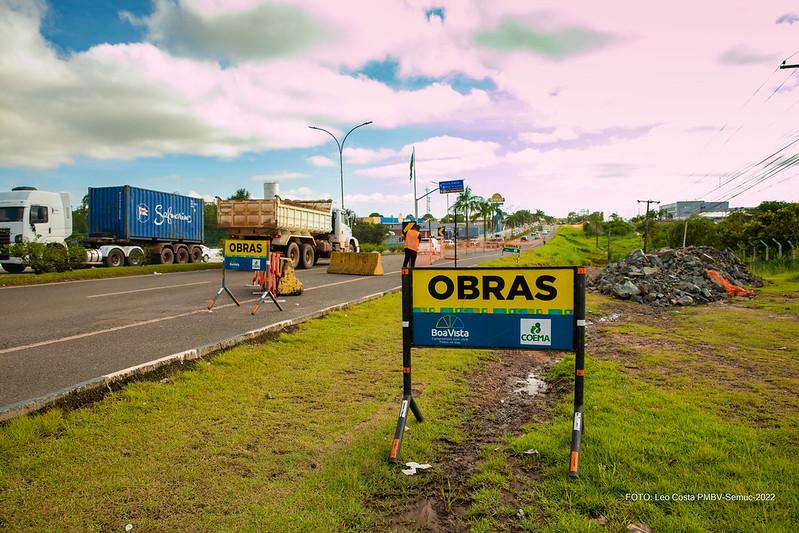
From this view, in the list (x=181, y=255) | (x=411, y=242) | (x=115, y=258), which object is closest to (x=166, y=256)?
(x=181, y=255)

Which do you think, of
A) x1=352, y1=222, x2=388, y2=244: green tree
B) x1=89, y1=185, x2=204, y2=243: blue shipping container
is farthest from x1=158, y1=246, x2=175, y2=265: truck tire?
x1=352, y1=222, x2=388, y2=244: green tree

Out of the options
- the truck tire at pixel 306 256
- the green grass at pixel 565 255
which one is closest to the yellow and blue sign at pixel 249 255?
the truck tire at pixel 306 256

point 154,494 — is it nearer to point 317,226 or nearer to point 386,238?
point 317,226

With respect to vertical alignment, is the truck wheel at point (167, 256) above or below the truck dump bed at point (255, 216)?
below

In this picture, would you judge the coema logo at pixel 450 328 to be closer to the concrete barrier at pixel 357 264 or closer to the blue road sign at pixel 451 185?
the concrete barrier at pixel 357 264

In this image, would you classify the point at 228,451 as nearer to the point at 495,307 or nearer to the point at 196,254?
the point at 495,307

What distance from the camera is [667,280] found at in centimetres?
1722

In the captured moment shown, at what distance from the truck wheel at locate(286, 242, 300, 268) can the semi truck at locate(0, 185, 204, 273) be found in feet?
24.8

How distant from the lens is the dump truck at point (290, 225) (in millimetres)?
19625

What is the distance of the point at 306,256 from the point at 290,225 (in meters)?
2.32

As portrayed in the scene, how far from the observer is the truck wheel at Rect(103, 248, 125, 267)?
2105cm

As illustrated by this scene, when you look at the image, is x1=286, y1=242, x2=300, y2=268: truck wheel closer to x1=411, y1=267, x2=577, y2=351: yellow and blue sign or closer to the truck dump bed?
the truck dump bed

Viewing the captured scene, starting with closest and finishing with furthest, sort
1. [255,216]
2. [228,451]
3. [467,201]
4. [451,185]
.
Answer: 1. [228,451]
2. [255,216]
3. [451,185]
4. [467,201]

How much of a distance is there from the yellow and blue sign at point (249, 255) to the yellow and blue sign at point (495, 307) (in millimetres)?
7193
